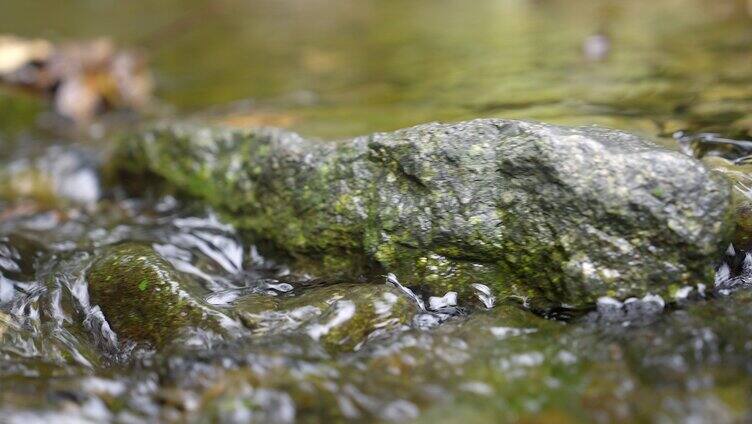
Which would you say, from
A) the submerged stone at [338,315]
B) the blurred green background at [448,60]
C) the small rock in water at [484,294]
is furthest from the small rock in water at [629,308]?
the blurred green background at [448,60]

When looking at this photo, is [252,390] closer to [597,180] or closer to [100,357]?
[100,357]

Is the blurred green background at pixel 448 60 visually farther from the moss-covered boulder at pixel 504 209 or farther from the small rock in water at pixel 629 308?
the small rock in water at pixel 629 308

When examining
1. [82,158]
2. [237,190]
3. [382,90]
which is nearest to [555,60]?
[382,90]

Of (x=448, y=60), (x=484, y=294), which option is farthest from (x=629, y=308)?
(x=448, y=60)

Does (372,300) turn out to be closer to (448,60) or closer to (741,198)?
(741,198)

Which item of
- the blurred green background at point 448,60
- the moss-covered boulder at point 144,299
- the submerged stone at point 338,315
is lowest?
the submerged stone at point 338,315

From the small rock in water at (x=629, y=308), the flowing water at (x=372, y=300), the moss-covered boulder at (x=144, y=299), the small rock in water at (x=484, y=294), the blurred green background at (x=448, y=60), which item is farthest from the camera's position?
the blurred green background at (x=448, y=60)
